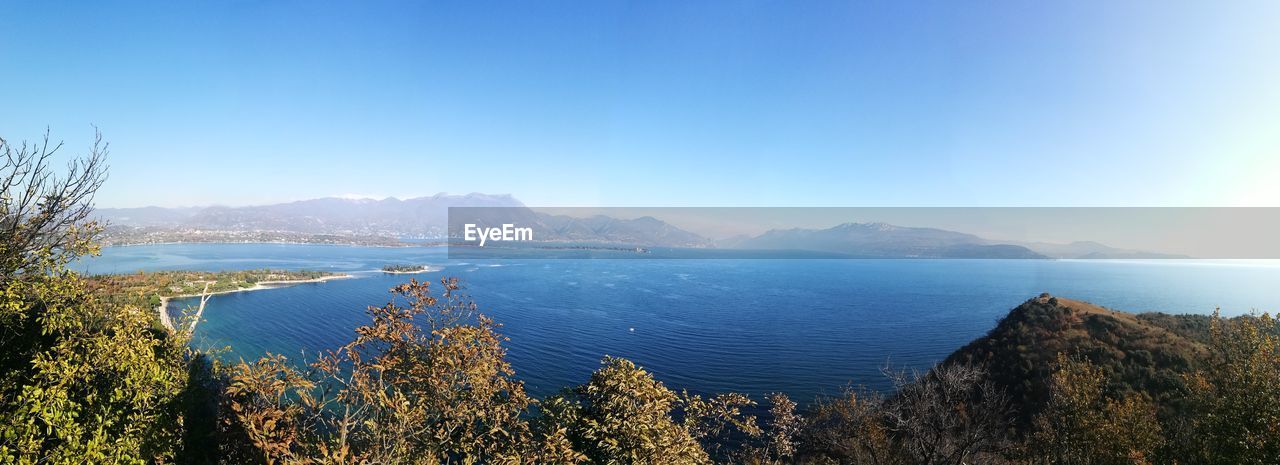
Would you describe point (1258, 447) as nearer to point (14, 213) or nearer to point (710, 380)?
point (14, 213)

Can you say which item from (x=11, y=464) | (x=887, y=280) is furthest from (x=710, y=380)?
(x=887, y=280)

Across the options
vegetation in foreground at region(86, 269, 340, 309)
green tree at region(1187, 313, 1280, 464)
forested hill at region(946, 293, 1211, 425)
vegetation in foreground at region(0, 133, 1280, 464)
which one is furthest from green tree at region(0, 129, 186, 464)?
vegetation in foreground at region(86, 269, 340, 309)

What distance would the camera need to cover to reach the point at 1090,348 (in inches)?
976

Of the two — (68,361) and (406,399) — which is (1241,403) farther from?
(68,361)

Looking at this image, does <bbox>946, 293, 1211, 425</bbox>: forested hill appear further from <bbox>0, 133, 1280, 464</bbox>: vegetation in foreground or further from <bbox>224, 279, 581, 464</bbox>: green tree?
<bbox>224, 279, 581, 464</bbox>: green tree

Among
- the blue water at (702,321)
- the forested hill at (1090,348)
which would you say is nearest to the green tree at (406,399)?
the blue water at (702,321)

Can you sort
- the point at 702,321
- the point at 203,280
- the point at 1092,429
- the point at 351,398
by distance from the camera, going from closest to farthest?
the point at 351,398 < the point at 1092,429 < the point at 702,321 < the point at 203,280

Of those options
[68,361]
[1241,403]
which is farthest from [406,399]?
[1241,403]

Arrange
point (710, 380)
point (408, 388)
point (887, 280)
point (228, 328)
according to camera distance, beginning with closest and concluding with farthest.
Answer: point (408, 388) → point (710, 380) → point (228, 328) → point (887, 280)

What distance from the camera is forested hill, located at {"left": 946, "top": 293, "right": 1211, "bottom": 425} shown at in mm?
20578

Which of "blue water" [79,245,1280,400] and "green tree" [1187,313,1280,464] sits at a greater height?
"green tree" [1187,313,1280,464]

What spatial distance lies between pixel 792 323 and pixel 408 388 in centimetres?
5483

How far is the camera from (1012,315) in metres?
34.1

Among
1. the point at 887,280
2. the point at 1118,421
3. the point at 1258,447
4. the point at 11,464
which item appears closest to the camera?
the point at 11,464
